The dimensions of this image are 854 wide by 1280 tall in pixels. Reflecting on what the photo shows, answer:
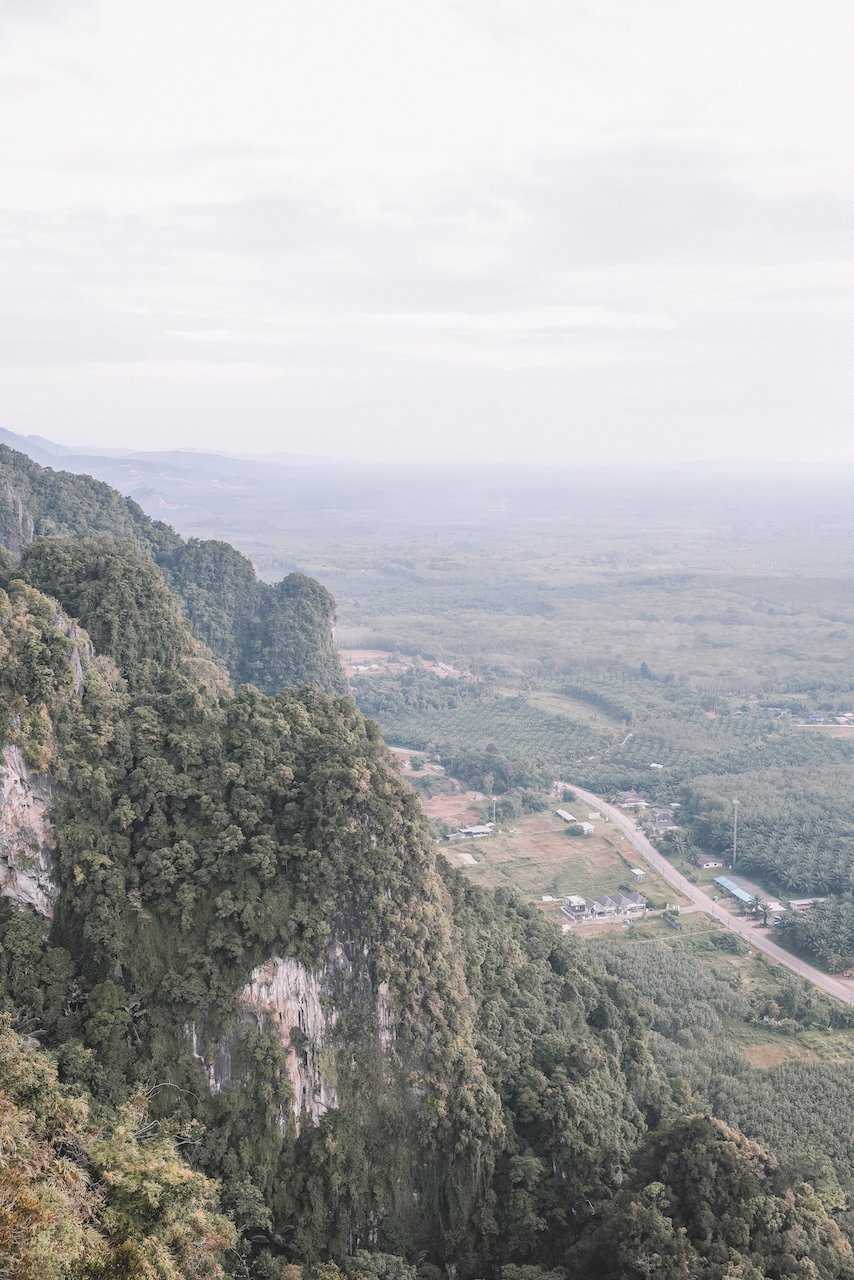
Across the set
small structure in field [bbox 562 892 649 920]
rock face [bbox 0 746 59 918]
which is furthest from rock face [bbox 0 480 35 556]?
small structure in field [bbox 562 892 649 920]

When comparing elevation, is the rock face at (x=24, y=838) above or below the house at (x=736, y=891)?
above

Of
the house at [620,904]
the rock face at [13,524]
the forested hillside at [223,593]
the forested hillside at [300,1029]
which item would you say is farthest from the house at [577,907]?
the rock face at [13,524]

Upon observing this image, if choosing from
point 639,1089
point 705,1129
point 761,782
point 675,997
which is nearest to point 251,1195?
point 705,1129

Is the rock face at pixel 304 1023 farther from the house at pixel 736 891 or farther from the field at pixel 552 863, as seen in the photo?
the house at pixel 736 891

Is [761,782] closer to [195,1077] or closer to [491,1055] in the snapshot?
[491,1055]

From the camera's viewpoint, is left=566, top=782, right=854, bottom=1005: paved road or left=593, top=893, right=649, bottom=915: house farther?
left=593, top=893, right=649, bottom=915: house

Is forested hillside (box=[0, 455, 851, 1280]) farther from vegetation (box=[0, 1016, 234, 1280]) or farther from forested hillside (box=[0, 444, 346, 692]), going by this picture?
forested hillside (box=[0, 444, 346, 692])
